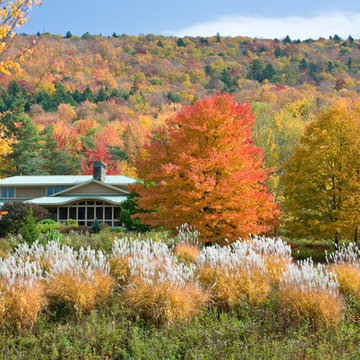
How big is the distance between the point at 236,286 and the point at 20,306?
3.80 m

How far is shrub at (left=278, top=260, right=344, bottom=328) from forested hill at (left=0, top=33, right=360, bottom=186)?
688 cm

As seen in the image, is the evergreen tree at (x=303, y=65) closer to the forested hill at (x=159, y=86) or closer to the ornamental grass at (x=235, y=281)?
the forested hill at (x=159, y=86)

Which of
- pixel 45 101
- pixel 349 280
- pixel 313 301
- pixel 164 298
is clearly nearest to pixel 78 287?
→ pixel 164 298

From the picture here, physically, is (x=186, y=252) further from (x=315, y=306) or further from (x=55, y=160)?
(x=55, y=160)

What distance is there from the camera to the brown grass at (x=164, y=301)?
699cm

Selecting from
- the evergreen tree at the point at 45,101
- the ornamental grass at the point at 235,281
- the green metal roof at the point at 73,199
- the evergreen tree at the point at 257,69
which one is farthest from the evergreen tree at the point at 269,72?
the ornamental grass at the point at 235,281

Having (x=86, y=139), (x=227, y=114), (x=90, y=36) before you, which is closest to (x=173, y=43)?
(x=90, y=36)

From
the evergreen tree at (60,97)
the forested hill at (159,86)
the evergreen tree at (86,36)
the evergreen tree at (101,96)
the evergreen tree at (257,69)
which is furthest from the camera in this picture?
the evergreen tree at (86,36)

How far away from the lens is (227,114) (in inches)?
584

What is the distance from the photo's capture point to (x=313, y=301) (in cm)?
690

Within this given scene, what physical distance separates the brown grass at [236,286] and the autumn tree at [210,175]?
5.25m

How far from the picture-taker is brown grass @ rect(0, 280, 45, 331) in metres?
6.84

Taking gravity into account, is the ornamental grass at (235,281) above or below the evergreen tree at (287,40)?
below

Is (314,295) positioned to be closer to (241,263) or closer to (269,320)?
(269,320)
